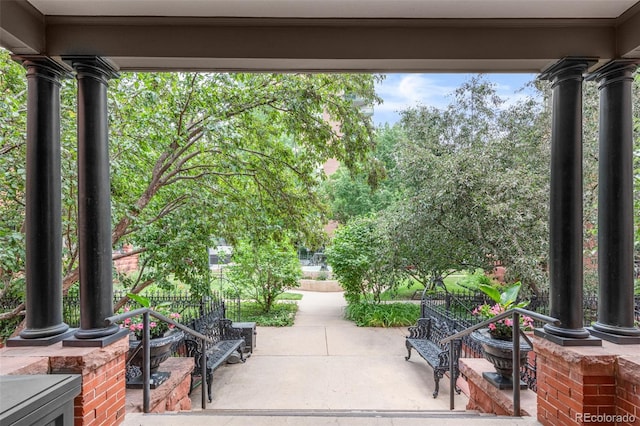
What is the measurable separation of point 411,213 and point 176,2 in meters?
6.01

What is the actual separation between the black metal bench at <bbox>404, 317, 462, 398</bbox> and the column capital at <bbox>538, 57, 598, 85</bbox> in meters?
2.98

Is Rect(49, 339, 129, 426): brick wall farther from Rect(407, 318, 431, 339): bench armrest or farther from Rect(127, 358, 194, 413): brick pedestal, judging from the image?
Rect(407, 318, 431, 339): bench armrest

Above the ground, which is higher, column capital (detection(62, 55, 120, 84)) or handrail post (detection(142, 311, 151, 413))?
column capital (detection(62, 55, 120, 84))

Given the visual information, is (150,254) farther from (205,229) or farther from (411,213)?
(411,213)

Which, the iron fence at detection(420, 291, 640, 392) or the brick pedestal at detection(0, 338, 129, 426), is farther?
the iron fence at detection(420, 291, 640, 392)

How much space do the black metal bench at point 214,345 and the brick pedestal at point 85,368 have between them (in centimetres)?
180

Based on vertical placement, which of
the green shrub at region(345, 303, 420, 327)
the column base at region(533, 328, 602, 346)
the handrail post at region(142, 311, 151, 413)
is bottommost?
the green shrub at region(345, 303, 420, 327)

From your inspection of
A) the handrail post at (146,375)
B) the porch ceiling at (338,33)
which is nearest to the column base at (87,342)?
the handrail post at (146,375)

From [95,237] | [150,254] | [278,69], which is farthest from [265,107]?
[95,237]

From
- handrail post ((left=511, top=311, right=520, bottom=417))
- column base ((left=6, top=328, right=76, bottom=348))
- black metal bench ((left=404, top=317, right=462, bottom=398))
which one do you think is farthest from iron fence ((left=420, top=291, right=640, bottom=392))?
column base ((left=6, top=328, right=76, bottom=348))

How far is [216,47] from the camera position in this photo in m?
2.37

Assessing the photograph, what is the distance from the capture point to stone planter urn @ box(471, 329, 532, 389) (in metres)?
2.85

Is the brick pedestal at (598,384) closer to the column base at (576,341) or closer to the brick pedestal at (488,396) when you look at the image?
the column base at (576,341)

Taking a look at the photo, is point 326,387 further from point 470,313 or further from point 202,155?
point 202,155
